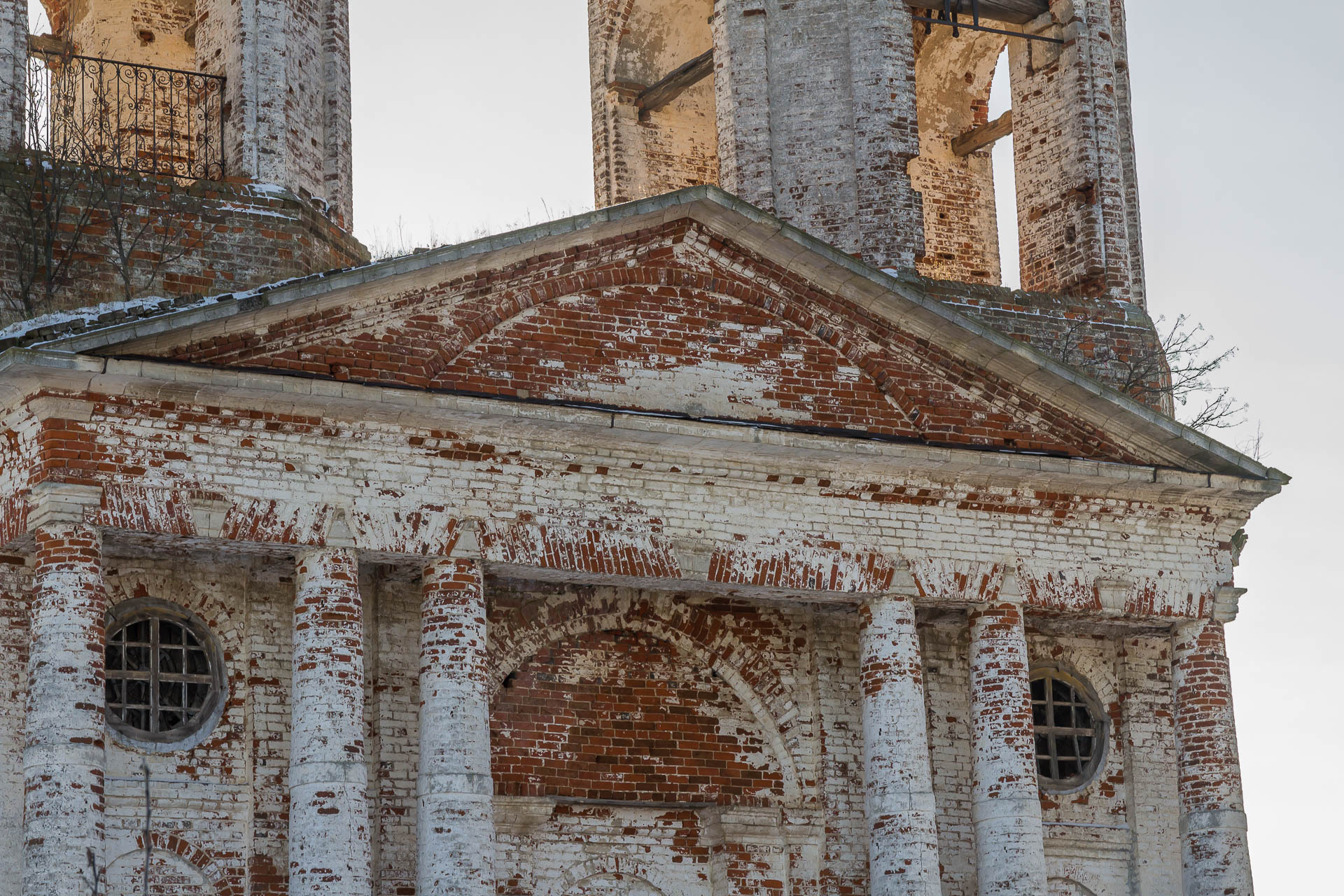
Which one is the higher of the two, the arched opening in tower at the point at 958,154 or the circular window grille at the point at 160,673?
the arched opening in tower at the point at 958,154

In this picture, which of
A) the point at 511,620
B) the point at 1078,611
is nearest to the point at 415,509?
the point at 511,620

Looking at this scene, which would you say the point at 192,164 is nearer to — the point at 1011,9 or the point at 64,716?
the point at 64,716

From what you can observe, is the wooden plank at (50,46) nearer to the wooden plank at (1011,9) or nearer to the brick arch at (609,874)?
the wooden plank at (1011,9)

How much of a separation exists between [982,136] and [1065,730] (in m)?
6.44

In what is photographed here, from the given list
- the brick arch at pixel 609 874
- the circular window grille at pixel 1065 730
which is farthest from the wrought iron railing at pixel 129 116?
the circular window grille at pixel 1065 730

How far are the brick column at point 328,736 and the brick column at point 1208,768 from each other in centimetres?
586

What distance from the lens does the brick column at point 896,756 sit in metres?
14.1

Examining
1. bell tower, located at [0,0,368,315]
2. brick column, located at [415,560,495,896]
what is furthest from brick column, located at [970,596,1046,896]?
bell tower, located at [0,0,368,315]

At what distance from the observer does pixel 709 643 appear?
49.7ft

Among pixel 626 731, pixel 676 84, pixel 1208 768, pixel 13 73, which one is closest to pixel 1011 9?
pixel 676 84

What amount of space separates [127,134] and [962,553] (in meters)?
7.57

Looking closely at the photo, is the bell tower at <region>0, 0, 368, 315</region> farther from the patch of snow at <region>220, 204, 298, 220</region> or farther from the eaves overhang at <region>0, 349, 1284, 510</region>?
the eaves overhang at <region>0, 349, 1284, 510</region>

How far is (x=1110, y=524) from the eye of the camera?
50.5ft

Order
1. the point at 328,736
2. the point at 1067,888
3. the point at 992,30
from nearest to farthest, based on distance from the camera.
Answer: the point at 328,736, the point at 1067,888, the point at 992,30
